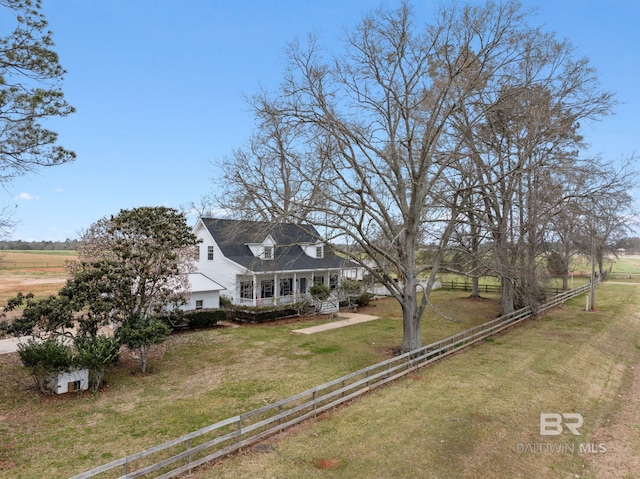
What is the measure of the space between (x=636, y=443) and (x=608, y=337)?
13534mm

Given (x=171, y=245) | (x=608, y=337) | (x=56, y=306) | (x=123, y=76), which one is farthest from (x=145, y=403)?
(x=608, y=337)

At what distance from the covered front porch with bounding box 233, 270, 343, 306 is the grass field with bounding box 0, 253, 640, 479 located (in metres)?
8.15

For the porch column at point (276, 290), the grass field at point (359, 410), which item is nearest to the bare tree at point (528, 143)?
the grass field at point (359, 410)

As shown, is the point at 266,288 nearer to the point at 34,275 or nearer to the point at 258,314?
the point at 258,314

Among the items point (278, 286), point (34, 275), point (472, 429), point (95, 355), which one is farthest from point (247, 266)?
point (34, 275)

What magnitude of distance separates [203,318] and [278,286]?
768cm

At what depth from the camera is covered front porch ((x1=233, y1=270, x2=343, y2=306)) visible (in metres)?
27.1

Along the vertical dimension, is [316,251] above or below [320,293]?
above

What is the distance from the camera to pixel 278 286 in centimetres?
2903

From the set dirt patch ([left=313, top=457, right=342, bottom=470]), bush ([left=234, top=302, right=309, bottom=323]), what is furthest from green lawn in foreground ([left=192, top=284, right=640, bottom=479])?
bush ([left=234, top=302, right=309, bottom=323])

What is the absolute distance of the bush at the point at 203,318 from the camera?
71.9 ft

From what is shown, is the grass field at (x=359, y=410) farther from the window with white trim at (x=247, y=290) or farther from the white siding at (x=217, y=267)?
the window with white trim at (x=247, y=290)

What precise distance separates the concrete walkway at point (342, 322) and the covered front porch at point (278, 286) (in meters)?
3.56

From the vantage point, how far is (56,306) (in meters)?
12.7
